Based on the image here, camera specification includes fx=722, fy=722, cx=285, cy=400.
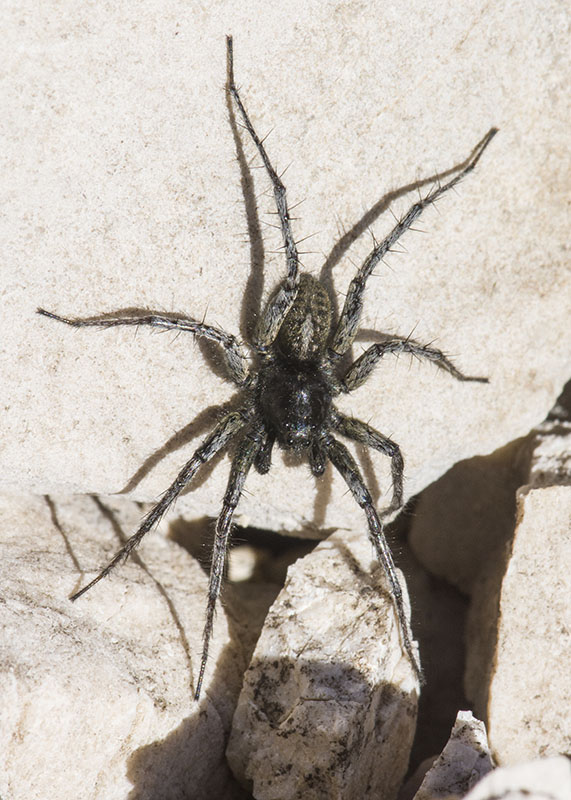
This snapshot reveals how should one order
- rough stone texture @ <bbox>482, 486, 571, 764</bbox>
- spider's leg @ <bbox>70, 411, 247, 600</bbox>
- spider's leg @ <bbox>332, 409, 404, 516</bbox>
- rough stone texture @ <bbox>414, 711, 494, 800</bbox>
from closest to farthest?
rough stone texture @ <bbox>414, 711, 494, 800</bbox> → rough stone texture @ <bbox>482, 486, 571, 764</bbox> → spider's leg @ <bbox>70, 411, 247, 600</bbox> → spider's leg @ <bbox>332, 409, 404, 516</bbox>

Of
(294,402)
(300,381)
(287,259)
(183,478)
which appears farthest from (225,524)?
(287,259)

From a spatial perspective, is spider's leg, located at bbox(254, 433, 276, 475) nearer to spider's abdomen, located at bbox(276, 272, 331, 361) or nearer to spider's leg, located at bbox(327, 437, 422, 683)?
spider's leg, located at bbox(327, 437, 422, 683)

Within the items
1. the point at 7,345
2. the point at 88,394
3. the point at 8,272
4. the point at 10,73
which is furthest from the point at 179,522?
the point at 10,73

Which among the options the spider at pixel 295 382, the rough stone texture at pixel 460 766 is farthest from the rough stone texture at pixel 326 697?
the rough stone texture at pixel 460 766

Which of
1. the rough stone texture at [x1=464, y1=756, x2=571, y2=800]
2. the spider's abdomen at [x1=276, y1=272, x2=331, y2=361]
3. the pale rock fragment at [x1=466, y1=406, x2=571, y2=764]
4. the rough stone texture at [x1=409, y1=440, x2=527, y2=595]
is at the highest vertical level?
the spider's abdomen at [x1=276, y1=272, x2=331, y2=361]

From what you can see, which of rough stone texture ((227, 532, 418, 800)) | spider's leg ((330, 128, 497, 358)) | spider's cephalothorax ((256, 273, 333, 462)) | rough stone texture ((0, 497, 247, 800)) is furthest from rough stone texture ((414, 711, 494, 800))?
spider's leg ((330, 128, 497, 358))

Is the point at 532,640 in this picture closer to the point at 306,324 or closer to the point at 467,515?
the point at 467,515
